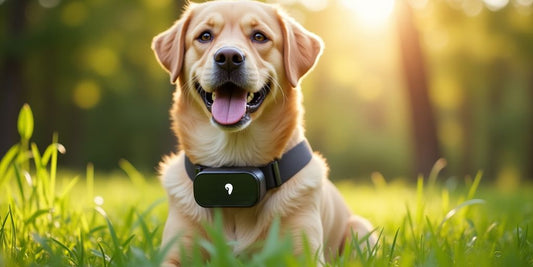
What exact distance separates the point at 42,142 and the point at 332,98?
15568 mm

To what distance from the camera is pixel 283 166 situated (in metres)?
3.19

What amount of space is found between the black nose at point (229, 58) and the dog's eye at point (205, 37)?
1.06 feet

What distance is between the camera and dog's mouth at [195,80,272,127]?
3065 mm

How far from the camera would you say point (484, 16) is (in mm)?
16984

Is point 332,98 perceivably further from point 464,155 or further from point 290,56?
point 290,56

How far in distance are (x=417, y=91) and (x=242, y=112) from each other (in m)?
9.57

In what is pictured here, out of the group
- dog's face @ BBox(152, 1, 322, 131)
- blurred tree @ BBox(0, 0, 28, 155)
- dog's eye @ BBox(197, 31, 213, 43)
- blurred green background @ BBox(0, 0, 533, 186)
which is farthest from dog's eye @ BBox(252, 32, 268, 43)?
blurred tree @ BBox(0, 0, 28, 155)

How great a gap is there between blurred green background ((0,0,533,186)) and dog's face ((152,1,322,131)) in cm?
425

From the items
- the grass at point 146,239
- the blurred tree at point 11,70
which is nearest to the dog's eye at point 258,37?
the grass at point 146,239

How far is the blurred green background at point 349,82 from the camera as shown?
1473 centimetres

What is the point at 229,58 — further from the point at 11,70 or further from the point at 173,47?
the point at 11,70

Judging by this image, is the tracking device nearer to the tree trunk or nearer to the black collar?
the black collar

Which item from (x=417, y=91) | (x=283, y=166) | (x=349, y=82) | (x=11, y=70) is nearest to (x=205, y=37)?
(x=283, y=166)

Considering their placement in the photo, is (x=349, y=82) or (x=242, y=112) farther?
(x=349, y=82)
